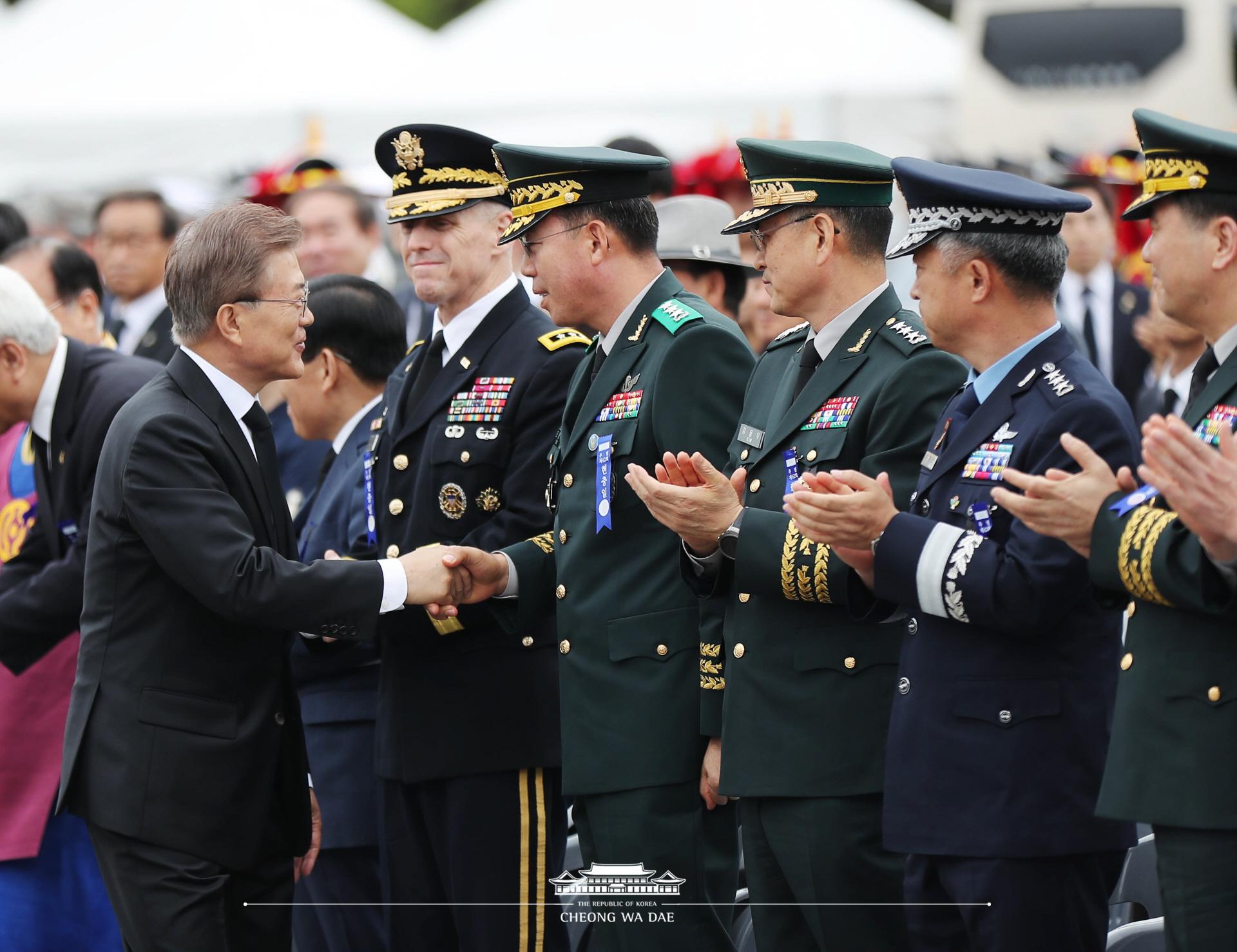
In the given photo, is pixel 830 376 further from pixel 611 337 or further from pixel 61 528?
pixel 61 528

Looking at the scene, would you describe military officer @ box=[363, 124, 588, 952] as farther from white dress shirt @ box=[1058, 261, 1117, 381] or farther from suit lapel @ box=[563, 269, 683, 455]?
white dress shirt @ box=[1058, 261, 1117, 381]

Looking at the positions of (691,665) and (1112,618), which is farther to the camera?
(691,665)

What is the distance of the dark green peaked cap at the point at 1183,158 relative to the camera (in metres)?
3.17

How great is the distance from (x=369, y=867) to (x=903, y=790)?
6.92 ft

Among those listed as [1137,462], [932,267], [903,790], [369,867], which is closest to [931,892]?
[903,790]

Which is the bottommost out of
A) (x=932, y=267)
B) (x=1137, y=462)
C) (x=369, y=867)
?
(x=369, y=867)

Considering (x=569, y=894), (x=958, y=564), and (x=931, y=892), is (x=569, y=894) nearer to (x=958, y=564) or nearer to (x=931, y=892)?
(x=931, y=892)

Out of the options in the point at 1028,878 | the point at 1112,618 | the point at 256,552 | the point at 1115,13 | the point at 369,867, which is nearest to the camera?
the point at 1028,878

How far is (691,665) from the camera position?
13.6ft

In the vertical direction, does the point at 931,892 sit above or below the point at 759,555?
below

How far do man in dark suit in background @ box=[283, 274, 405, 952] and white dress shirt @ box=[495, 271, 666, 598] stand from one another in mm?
707

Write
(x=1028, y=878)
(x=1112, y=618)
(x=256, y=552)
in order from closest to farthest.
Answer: (x=1028, y=878)
(x=1112, y=618)
(x=256, y=552)

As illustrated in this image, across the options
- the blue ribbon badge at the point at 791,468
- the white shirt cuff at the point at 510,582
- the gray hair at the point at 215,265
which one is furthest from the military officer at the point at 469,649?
the blue ribbon badge at the point at 791,468

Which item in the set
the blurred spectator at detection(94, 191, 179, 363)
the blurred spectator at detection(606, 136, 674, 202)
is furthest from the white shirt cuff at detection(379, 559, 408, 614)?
the blurred spectator at detection(94, 191, 179, 363)
